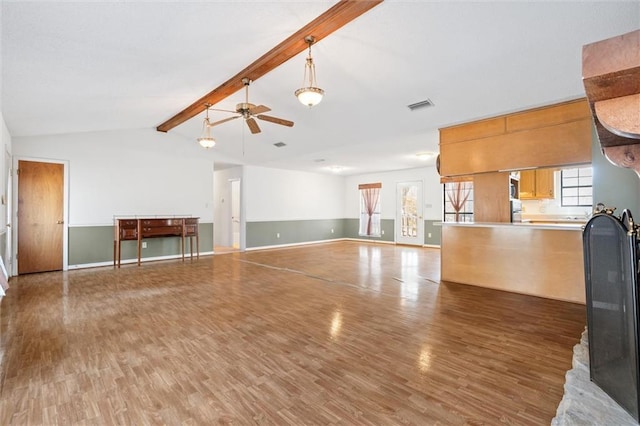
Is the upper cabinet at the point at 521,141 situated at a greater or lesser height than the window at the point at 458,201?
greater

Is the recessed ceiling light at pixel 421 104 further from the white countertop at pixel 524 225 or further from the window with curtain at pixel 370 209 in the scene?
the window with curtain at pixel 370 209

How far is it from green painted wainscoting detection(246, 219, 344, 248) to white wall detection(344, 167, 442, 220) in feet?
2.91

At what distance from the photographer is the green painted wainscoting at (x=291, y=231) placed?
29.1 feet

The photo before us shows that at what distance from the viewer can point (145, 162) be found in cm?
679

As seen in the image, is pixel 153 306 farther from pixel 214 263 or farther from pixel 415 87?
pixel 415 87

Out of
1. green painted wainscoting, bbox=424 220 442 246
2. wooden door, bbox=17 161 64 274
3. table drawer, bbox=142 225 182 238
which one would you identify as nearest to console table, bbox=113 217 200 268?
table drawer, bbox=142 225 182 238

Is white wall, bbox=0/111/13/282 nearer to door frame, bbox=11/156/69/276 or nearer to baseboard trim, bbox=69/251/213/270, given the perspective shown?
door frame, bbox=11/156/69/276

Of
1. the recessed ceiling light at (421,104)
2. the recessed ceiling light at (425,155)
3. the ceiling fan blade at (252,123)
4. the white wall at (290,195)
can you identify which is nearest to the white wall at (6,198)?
the ceiling fan blade at (252,123)

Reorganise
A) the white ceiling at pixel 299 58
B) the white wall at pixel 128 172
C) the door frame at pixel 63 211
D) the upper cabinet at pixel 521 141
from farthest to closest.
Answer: the white wall at pixel 128 172, the door frame at pixel 63 211, the upper cabinet at pixel 521 141, the white ceiling at pixel 299 58

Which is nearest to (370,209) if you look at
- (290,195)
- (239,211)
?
(290,195)

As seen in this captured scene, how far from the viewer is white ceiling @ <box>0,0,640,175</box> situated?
2.46 m

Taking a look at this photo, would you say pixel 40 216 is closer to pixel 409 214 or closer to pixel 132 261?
pixel 132 261

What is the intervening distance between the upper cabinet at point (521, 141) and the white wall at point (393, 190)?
14.4 feet

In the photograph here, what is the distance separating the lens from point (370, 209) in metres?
10.8
